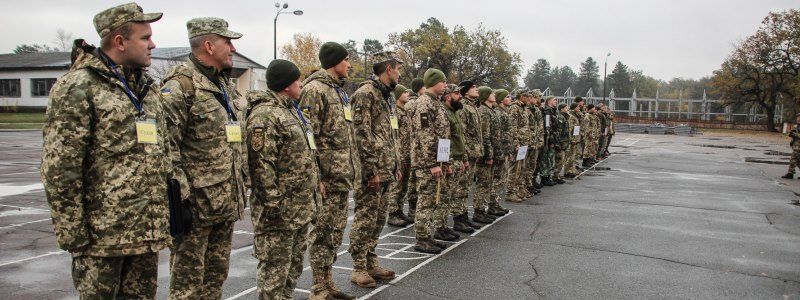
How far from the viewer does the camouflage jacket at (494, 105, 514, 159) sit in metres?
8.75

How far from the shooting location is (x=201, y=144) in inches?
133

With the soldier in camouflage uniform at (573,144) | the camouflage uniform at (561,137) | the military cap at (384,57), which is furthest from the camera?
the soldier in camouflage uniform at (573,144)

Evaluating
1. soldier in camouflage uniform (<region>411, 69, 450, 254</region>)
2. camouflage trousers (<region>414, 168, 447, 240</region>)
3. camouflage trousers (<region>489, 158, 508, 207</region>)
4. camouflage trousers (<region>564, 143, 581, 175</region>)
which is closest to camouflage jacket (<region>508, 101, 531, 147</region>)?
camouflage trousers (<region>489, 158, 508, 207</region>)

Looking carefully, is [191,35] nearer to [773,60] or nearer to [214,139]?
[214,139]

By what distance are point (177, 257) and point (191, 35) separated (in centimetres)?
136

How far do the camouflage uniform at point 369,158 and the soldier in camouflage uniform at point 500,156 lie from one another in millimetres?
3625

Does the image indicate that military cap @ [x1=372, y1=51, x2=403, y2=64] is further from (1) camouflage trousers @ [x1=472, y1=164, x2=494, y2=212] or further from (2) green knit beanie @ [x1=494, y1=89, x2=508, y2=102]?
(2) green knit beanie @ [x1=494, y1=89, x2=508, y2=102]

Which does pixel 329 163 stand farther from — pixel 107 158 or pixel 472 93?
pixel 472 93

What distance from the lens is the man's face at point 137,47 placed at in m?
2.87

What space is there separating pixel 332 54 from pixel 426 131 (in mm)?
1937

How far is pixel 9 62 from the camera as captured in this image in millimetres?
54844

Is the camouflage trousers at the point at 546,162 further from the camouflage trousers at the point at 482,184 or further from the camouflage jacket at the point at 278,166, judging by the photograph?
the camouflage jacket at the point at 278,166

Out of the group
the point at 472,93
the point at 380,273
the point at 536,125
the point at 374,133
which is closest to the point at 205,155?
the point at 374,133

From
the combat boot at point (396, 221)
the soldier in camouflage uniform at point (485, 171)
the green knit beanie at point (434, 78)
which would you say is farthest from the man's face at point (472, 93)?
the combat boot at point (396, 221)
